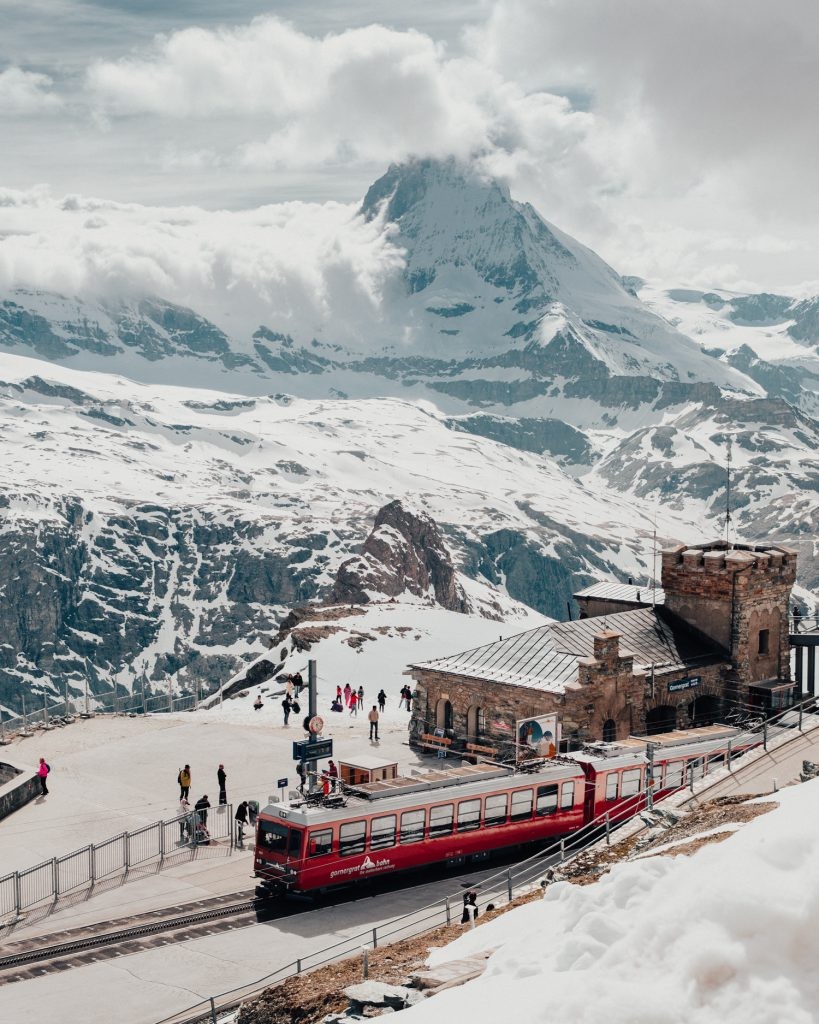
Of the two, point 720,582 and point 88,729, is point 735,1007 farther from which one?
point 88,729

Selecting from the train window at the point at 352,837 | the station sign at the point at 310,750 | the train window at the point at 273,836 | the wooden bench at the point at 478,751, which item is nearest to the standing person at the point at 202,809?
the station sign at the point at 310,750

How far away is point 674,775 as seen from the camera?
43.6 meters

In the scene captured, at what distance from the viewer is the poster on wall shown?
47.4 m

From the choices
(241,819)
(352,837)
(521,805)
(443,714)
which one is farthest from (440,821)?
(443,714)

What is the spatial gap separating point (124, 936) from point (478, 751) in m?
21.1

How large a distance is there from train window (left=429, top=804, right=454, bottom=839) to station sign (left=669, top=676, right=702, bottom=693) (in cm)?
1695

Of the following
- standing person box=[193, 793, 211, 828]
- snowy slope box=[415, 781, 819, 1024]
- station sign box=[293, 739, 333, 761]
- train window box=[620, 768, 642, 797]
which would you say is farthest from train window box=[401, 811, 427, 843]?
snowy slope box=[415, 781, 819, 1024]

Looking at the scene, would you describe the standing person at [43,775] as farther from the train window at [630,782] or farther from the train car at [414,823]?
the train window at [630,782]

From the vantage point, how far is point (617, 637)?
165 ft

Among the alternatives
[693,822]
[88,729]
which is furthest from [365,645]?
[693,822]

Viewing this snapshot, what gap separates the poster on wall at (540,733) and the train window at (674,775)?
493 centimetres

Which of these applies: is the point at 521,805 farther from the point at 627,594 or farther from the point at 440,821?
the point at 627,594

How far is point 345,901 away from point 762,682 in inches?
1037

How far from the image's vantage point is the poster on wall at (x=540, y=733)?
4744 centimetres
